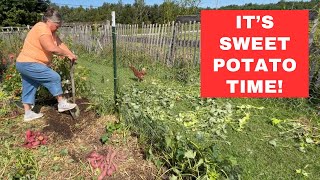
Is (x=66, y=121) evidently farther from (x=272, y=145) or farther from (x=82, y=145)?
(x=272, y=145)

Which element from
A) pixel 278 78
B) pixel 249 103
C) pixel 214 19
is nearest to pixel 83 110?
pixel 249 103

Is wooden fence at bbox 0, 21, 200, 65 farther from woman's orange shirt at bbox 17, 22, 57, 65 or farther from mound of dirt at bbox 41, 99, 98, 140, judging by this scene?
woman's orange shirt at bbox 17, 22, 57, 65

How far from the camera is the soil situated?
2.96 m

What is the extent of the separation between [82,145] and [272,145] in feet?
7.78

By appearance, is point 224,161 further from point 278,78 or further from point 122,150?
point 278,78

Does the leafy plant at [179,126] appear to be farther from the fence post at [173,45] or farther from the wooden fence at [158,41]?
the fence post at [173,45]

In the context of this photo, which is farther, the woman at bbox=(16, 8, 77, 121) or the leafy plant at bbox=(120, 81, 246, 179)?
the woman at bbox=(16, 8, 77, 121)

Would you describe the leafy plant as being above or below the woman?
below

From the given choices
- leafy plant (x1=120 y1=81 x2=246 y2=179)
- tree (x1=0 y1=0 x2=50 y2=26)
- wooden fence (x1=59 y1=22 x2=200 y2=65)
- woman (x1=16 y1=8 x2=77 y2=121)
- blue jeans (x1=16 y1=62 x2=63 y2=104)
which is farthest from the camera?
tree (x1=0 y1=0 x2=50 y2=26)

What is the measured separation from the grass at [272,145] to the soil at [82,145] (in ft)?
3.36

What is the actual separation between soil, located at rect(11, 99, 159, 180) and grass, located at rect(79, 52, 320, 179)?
1.03 meters

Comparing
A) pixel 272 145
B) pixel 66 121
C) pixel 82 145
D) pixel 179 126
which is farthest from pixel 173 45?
pixel 82 145

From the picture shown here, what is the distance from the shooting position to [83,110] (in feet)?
14.3

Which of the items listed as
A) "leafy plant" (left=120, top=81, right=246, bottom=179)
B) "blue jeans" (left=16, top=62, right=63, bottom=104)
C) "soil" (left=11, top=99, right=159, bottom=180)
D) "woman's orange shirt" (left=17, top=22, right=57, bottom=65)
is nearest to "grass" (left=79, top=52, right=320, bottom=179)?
"leafy plant" (left=120, top=81, right=246, bottom=179)
